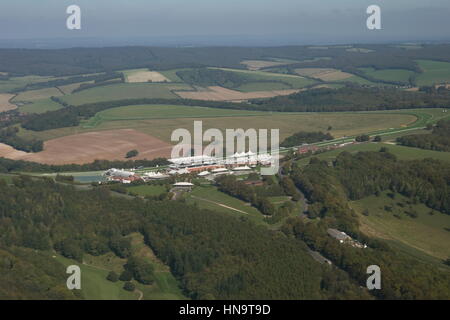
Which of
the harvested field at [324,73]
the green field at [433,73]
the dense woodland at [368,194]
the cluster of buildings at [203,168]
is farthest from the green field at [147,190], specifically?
the harvested field at [324,73]

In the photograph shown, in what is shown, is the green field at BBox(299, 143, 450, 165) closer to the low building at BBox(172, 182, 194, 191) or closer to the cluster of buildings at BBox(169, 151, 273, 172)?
the cluster of buildings at BBox(169, 151, 273, 172)

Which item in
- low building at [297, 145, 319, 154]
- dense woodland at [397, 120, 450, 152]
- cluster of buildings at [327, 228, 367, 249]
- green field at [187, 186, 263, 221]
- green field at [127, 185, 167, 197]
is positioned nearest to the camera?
cluster of buildings at [327, 228, 367, 249]

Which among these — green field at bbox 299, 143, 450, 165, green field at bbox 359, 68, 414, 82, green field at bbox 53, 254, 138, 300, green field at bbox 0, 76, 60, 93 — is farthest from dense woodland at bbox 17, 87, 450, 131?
green field at bbox 53, 254, 138, 300

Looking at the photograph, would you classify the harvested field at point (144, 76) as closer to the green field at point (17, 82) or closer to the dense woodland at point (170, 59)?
Result: the dense woodland at point (170, 59)

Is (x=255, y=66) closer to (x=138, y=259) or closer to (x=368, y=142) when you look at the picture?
(x=368, y=142)

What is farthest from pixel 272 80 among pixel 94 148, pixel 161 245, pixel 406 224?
pixel 161 245

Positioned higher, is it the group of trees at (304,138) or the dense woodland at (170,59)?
the dense woodland at (170,59)

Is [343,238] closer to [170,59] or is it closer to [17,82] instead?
[17,82]
